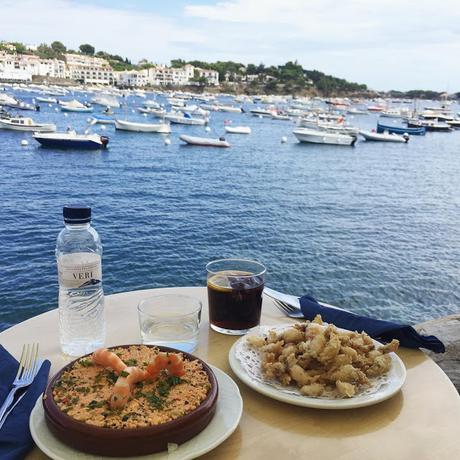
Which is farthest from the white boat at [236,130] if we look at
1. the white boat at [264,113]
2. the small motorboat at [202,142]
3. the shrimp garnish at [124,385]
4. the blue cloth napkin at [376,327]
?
the shrimp garnish at [124,385]

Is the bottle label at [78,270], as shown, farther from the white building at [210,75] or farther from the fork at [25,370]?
the white building at [210,75]

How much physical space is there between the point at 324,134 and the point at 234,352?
3886 centimetres

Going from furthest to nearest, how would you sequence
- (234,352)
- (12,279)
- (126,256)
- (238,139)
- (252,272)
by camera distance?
1. (238,139)
2. (126,256)
3. (12,279)
4. (252,272)
5. (234,352)

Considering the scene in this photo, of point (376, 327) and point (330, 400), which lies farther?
point (376, 327)

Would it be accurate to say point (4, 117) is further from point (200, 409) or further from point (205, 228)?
point (200, 409)

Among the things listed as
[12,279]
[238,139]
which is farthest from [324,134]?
[12,279]

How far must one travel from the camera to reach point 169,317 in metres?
1.62

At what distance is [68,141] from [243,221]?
15983mm

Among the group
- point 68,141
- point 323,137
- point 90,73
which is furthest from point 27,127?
point 90,73

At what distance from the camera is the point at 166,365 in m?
1.31

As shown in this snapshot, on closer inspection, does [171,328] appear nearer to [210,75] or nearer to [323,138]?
[323,138]

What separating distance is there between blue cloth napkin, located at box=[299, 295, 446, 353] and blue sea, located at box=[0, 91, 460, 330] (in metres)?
8.78

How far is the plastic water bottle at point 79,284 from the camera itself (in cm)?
157

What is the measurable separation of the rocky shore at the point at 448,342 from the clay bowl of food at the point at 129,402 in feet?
6.86
